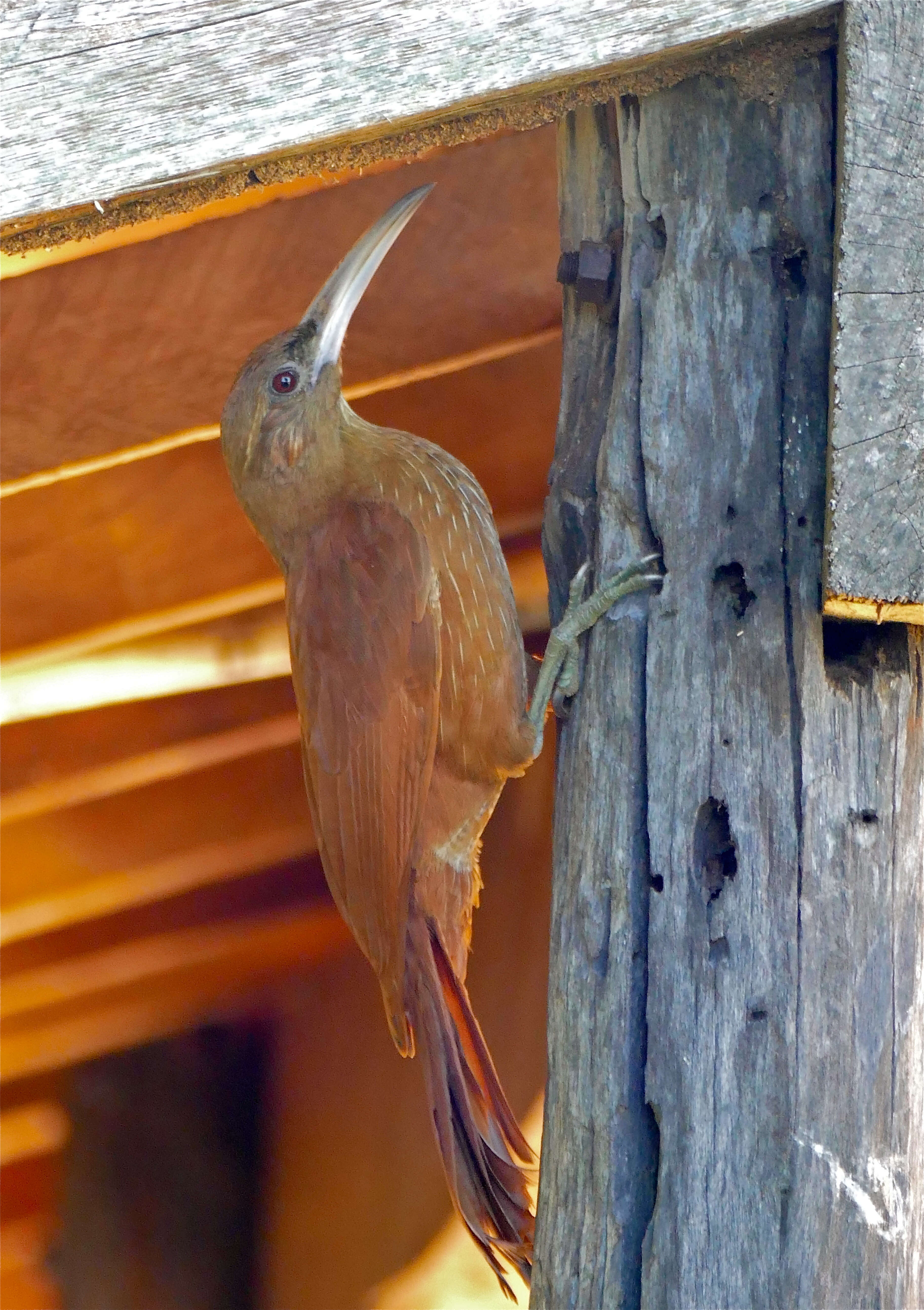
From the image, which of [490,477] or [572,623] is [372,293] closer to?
[490,477]

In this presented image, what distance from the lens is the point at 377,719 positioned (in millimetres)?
2268

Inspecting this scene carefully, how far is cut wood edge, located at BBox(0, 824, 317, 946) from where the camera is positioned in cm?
365

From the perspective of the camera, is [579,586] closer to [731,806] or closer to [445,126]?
[731,806]

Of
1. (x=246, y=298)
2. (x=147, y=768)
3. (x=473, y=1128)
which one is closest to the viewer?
(x=473, y=1128)

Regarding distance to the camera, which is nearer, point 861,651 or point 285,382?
point 861,651

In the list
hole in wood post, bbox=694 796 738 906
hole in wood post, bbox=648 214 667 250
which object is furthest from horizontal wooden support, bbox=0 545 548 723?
hole in wood post, bbox=694 796 738 906

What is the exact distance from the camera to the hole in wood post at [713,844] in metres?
1.77

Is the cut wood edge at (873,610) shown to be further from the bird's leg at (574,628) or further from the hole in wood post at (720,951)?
the hole in wood post at (720,951)

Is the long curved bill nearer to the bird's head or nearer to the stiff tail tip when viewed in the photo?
the bird's head

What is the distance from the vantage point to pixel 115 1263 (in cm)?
475

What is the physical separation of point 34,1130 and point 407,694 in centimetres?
318

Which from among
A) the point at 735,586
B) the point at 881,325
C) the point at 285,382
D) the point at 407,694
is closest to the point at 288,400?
the point at 285,382

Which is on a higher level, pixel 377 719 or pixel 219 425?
pixel 219 425

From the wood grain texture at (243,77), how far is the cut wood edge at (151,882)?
234cm
